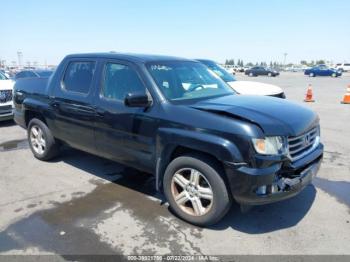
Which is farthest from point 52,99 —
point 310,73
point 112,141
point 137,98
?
point 310,73

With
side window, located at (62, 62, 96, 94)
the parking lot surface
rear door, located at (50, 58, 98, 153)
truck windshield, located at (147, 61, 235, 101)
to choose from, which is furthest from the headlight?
side window, located at (62, 62, 96, 94)

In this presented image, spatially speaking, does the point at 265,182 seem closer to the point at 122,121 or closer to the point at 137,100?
the point at 137,100

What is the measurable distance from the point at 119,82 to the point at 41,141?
Answer: 96.8 inches

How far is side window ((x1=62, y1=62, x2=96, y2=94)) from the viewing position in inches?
182

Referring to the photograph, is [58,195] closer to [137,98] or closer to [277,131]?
[137,98]

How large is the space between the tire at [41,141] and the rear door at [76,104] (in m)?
0.31

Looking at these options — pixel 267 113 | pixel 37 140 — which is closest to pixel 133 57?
pixel 267 113

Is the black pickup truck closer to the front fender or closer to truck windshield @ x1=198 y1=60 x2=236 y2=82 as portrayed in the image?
the front fender

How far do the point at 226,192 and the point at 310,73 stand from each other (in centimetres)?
4882

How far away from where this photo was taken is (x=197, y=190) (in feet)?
11.6

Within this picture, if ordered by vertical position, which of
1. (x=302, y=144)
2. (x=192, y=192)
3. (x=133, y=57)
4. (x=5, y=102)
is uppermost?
(x=133, y=57)

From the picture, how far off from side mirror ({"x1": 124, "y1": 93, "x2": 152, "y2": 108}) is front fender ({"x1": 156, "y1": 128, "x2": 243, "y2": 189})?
373 mm

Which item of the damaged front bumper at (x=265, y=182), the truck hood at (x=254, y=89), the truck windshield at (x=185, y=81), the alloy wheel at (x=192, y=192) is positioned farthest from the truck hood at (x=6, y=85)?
the damaged front bumper at (x=265, y=182)

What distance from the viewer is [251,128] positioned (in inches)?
122
